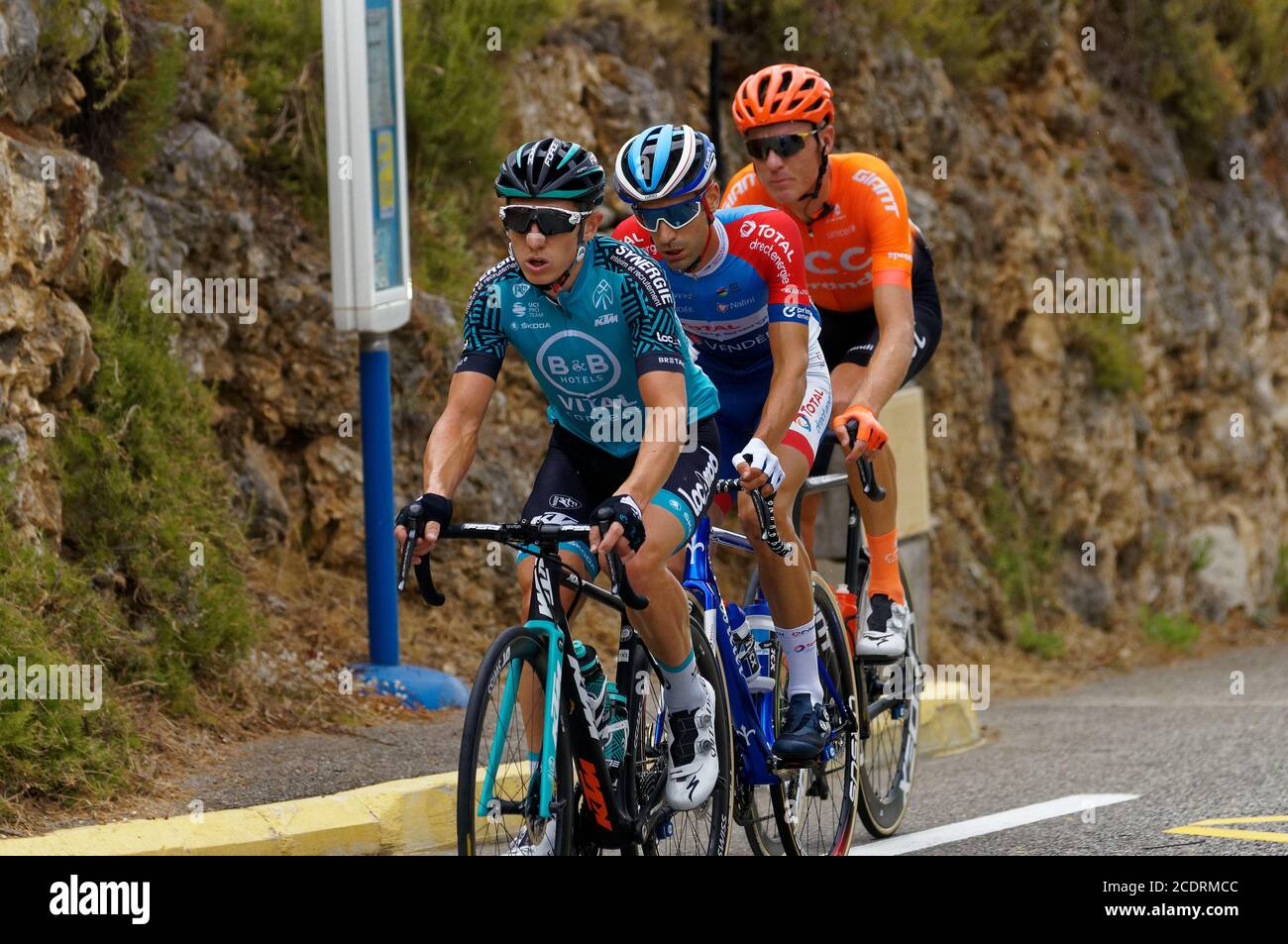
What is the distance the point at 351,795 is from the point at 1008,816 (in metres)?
2.61

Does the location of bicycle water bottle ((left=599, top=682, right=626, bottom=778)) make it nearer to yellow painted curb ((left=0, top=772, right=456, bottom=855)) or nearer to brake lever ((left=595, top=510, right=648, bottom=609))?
brake lever ((left=595, top=510, right=648, bottom=609))

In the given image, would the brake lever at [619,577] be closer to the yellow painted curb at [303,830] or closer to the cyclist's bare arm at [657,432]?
the cyclist's bare arm at [657,432]

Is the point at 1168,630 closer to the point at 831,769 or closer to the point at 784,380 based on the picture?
the point at 831,769

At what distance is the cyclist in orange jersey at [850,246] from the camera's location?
657 centimetres

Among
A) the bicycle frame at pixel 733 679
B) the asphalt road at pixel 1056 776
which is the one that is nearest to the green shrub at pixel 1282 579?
the asphalt road at pixel 1056 776

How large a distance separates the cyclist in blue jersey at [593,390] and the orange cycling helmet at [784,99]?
1721mm

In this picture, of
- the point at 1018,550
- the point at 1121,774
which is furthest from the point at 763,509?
the point at 1018,550

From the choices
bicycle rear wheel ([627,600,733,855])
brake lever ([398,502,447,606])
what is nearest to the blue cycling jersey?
bicycle rear wheel ([627,600,733,855])

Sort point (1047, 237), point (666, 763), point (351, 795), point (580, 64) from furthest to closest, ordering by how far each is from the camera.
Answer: point (1047, 237)
point (580, 64)
point (351, 795)
point (666, 763)

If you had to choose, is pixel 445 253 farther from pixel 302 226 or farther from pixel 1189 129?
pixel 1189 129

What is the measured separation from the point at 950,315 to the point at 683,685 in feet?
30.4

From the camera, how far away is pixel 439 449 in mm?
4766

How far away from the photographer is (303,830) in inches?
226
